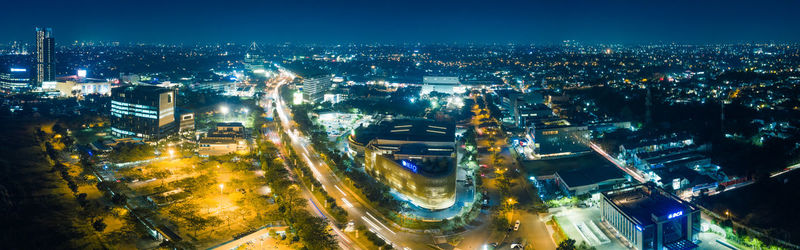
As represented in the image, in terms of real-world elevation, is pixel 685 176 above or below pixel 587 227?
above

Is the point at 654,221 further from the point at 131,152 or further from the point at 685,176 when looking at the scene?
the point at 131,152

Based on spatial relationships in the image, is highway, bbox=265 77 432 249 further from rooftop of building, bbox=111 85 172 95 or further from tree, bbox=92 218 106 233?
rooftop of building, bbox=111 85 172 95

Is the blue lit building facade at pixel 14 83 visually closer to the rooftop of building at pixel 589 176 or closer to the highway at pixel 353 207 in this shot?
the highway at pixel 353 207

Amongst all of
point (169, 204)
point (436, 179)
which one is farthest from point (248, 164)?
point (436, 179)

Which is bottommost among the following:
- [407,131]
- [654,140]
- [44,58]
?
[654,140]

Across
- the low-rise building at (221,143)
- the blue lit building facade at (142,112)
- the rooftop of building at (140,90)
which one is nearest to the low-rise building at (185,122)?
the blue lit building facade at (142,112)

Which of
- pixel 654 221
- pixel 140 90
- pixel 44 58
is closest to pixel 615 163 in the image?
pixel 654 221
